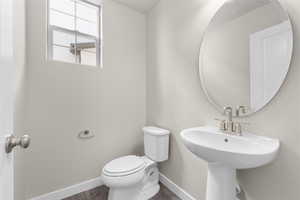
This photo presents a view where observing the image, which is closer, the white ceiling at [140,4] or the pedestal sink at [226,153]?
the pedestal sink at [226,153]

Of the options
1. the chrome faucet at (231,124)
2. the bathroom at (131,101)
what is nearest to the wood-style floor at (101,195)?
the bathroom at (131,101)

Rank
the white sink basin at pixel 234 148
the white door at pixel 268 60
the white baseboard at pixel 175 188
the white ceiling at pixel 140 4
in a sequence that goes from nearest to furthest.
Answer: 1. the white sink basin at pixel 234 148
2. the white door at pixel 268 60
3. the white baseboard at pixel 175 188
4. the white ceiling at pixel 140 4

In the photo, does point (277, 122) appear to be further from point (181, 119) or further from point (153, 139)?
point (153, 139)

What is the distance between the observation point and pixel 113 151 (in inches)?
75.2

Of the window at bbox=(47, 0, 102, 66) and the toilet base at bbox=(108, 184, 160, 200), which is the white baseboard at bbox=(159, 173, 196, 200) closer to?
the toilet base at bbox=(108, 184, 160, 200)

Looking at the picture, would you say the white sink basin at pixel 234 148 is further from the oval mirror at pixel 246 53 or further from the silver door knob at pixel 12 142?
the silver door knob at pixel 12 142

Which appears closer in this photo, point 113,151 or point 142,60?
point 113,151

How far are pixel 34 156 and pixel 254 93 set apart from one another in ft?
6.73

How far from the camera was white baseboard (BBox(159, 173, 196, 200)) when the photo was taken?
1.49 meters

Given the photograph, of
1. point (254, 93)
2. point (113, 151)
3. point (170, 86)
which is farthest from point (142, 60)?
point (254, 93)

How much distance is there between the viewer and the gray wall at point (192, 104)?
0.83 meters

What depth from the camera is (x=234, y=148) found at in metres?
0.97

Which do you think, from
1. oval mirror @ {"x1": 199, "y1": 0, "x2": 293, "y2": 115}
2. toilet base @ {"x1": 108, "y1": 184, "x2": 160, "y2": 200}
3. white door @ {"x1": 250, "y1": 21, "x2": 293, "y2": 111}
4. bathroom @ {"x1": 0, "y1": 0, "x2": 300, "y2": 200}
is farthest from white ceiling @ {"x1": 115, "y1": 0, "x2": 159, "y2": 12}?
toilet base @ {"x1": 108, "y1": 184, "x2": 160, "y2": 200}

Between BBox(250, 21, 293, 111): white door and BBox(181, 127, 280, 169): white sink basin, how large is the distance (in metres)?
0.23
